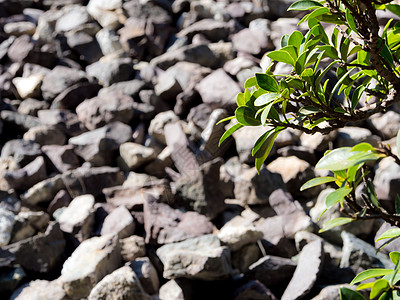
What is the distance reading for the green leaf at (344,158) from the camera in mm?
788

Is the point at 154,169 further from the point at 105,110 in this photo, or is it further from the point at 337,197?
the point at 337,197

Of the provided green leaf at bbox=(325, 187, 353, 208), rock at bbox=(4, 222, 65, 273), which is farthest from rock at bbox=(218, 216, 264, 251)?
green leaf at bbox=(325, 187, 353, 208)

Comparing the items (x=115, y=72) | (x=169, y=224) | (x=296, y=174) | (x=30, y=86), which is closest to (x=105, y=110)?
Answer: (x=115, y=72)

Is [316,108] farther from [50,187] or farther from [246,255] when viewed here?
[50,187]

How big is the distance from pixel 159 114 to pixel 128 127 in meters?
0.28

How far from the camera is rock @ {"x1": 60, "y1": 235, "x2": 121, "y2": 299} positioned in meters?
2.28

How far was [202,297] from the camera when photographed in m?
2.30

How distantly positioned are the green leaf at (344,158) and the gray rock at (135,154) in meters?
2.50

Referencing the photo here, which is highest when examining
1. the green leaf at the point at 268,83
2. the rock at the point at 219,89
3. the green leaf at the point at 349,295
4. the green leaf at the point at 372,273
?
the green leaf at the point at 268,83

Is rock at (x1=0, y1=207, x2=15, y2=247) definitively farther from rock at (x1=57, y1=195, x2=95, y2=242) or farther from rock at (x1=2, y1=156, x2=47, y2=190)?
rock at (x1=2, y1=156, x2=47, y2=190)

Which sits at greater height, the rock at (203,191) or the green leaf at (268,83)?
the green leaf at (268,83)

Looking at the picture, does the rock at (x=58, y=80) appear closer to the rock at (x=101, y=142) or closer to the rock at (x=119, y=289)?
the rock at (x=101, y=142)

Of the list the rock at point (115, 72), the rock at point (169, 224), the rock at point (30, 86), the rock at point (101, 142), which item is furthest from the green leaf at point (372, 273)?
the rock at point (30, 86)

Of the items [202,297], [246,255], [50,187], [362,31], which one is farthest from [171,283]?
[362,31]
